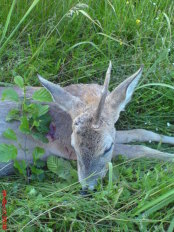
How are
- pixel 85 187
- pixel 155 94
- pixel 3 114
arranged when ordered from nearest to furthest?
pixel 85 187 < pixel 3 114 < pixel 155 94

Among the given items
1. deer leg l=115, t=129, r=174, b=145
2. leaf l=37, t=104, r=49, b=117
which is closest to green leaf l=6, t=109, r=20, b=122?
leaf l=37, t=104, r=49, b=117

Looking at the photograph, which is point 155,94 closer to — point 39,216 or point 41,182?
point 41,182

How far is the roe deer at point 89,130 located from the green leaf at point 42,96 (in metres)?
0.05

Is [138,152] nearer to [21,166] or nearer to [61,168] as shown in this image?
[61,168]

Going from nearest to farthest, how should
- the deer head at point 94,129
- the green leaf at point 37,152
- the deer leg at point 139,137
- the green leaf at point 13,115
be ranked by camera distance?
the deer head at point 94,129, the green leaf at point 37,152, the green leaf at point 13,115, the deer leg at point 139,137

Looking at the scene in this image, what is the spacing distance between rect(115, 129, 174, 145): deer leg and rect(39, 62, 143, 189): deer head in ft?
2.48

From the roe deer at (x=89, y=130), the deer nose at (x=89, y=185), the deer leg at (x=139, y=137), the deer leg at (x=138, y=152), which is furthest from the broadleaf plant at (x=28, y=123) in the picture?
the deer leg at (x=139, y=137)

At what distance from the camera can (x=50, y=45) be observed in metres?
5.69

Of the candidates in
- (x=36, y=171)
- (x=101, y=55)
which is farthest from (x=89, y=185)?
(x=101, y=55)

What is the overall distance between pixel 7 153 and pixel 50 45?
6.07ft

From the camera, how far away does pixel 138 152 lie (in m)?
4.92

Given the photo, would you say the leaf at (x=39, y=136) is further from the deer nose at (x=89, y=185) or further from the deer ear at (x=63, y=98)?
the deer nose at (x=89, y=185)

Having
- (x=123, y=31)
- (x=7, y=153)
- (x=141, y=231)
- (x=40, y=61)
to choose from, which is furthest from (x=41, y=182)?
(x=123, y=31)

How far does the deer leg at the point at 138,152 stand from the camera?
15.9ft
